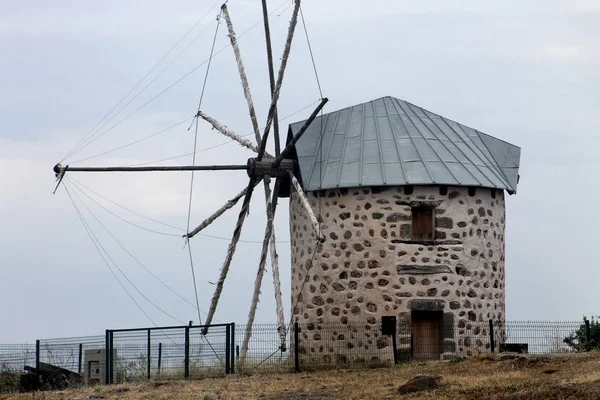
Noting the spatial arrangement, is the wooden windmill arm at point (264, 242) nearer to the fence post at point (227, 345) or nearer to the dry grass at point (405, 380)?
the fence post at point (227, 345)

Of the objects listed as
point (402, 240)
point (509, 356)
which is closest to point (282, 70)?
point (402, 240)

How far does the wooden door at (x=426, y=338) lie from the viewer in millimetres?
30938

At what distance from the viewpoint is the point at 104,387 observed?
27.9 metres

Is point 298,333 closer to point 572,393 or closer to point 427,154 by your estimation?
point 427,154

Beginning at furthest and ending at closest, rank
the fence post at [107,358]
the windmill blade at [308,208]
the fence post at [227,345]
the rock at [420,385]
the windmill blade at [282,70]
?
the windmill blade at [282,70] → the windmill blade at [308,208] → the fence post at [107,358] → the fence post at [227,345] → the rock at [420,385]

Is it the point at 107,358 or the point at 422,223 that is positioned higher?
the point at 422,223

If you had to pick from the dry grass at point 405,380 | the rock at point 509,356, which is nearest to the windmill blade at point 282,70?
the dry grass at point 405,380

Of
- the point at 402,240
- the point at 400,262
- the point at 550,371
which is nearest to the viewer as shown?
the point at 550,371

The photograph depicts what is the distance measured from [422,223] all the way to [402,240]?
0.78 meters

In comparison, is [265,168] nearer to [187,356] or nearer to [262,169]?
[262,169]

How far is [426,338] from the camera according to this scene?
31109 millimetres

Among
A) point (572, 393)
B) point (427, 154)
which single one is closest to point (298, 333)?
point (427, 154)

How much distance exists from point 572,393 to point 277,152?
1422 cm

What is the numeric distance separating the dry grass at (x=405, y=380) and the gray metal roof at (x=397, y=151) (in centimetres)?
502
